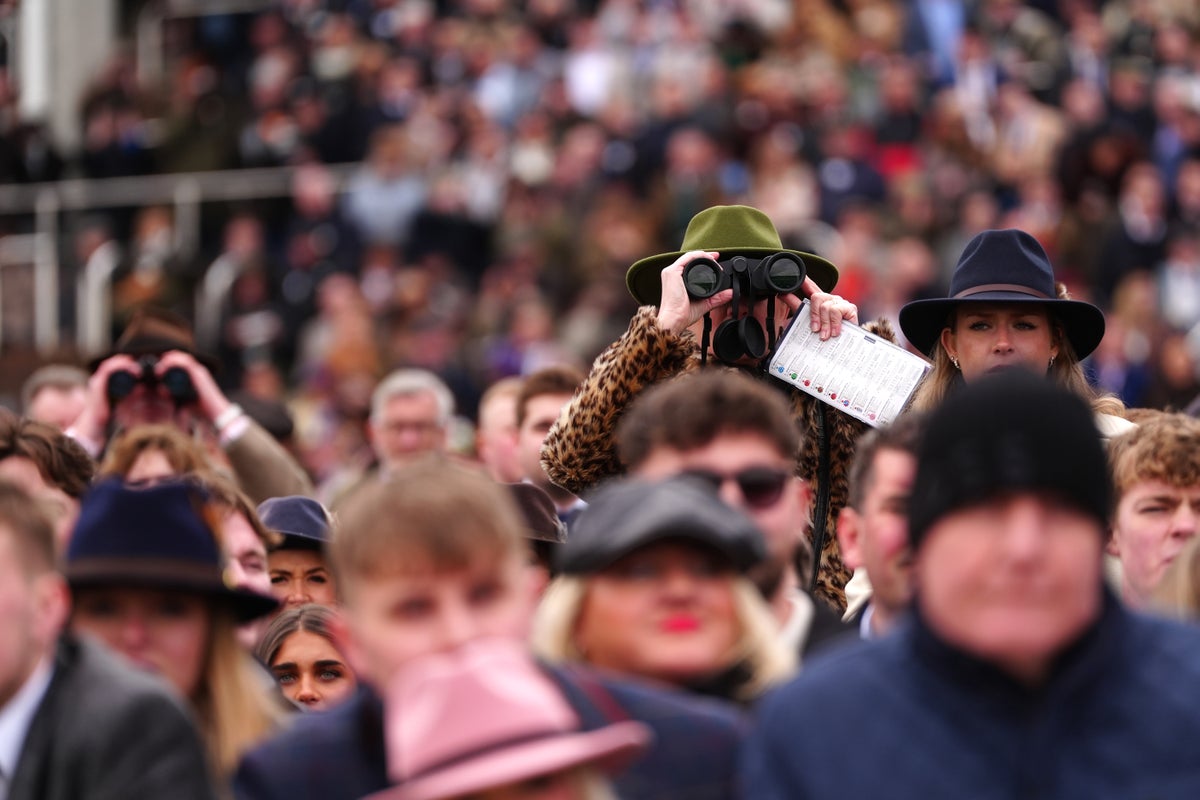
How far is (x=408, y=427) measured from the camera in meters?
9.54

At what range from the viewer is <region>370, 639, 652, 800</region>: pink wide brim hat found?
3219 mm

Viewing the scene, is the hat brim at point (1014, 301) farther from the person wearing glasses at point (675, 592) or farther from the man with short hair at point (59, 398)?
the man with short hair at point (59, 398)

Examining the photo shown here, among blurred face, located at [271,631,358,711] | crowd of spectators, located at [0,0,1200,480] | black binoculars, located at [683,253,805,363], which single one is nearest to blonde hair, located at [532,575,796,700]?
blurred face, located at [271,631,358,711]

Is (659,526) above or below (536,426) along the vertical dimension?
above

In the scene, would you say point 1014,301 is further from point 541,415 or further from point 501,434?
point 501,434

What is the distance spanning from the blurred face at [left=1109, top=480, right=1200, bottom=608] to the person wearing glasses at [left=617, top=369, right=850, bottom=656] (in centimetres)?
146

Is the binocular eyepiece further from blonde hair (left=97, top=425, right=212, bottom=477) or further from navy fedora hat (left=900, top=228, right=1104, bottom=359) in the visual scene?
blonde hair (left=97, top=425, right=212, bottom=477)

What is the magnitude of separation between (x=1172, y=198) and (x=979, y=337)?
9.76 metres

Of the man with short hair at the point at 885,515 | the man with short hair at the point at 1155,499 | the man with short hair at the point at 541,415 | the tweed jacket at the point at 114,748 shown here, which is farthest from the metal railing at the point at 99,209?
the tweed jacket at the point at 114,748

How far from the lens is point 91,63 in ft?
76.7

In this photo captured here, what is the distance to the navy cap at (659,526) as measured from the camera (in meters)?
3.83

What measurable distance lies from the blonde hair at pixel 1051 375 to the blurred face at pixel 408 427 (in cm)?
339

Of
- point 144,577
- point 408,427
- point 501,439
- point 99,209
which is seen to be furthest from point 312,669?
point 99,209

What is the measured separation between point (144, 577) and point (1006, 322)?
10.0 feet
